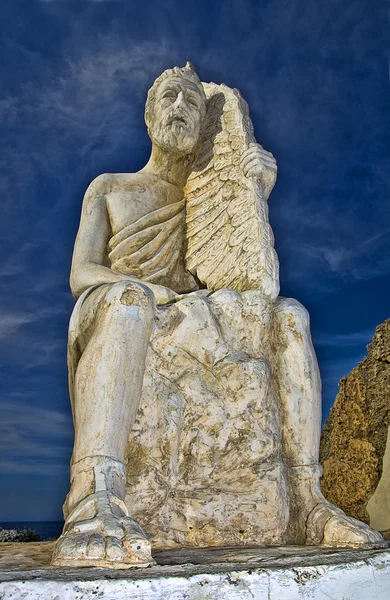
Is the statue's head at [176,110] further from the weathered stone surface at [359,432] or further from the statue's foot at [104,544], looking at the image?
the weathered stone surface at [359,432]

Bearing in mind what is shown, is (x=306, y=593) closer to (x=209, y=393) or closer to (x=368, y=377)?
(x=209, y=393)

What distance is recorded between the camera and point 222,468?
284 centimetres

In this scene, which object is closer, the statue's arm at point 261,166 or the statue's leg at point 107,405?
the statue's leg at point 107,405

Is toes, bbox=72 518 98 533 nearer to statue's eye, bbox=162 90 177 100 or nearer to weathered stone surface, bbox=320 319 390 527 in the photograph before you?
statue's eye, bbox=162 90 177 100

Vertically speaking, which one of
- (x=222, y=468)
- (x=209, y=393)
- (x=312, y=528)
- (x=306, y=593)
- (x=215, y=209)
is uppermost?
(x=215, y=209)

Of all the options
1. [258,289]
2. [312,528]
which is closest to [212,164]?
[258,289]

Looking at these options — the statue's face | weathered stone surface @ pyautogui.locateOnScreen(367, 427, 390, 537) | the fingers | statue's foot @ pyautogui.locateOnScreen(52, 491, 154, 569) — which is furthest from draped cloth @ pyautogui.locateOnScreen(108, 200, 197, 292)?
weathered stone surface @ pyautogui.locateOnScreen(367, 427, 390, 537)

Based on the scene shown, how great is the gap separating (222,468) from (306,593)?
1112 millimetres

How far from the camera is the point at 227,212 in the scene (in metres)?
3.49

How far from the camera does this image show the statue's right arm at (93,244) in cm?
308

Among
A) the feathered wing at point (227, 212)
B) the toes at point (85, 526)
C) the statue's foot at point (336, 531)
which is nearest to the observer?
the toes at point (85, 526)

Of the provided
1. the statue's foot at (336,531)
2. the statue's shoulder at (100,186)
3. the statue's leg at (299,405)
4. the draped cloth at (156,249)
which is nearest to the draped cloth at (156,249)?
the draped cloth at (156,249)

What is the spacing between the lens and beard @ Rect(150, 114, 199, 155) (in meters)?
3.50

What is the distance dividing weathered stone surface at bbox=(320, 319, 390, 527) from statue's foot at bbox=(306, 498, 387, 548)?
19.9 feet
